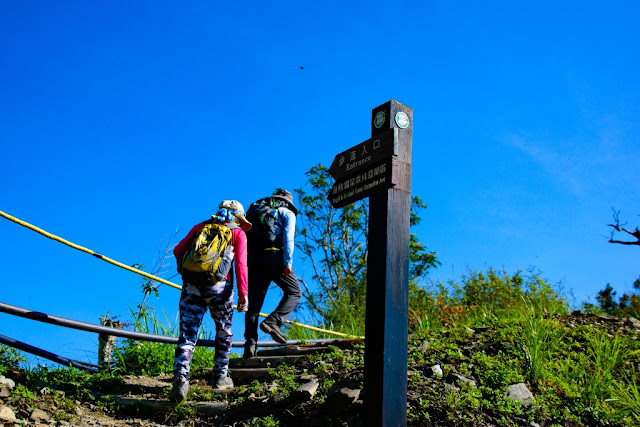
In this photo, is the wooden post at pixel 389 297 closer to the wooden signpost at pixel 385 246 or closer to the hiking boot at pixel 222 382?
the wooden signpost at pixel 385 246

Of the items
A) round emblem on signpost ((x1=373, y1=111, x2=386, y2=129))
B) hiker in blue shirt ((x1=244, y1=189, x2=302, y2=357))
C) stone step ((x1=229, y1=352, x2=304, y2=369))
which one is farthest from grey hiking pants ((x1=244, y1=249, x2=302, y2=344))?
round emblem on signpost ((x1=373, y1=111, x2=386, y2=129))

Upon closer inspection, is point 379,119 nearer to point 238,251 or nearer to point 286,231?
point 238,251

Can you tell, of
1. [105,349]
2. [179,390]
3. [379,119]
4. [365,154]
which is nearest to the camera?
[365,154]

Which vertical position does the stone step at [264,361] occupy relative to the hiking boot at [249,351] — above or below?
below

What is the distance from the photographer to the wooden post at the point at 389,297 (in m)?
4.10

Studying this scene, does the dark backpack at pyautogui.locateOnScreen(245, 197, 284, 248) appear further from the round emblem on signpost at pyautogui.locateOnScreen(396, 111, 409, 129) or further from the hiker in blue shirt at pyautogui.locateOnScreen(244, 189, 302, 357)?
the round emblem on signpost at pyautogui.locateOnScreen(396, 111, 409, 129)

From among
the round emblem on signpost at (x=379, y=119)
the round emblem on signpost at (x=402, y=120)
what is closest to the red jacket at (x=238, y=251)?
the round emblem on signpost at (x=379, y=119)

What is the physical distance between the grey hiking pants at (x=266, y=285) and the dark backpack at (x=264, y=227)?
0.10m

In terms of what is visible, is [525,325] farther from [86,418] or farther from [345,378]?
[86,418]

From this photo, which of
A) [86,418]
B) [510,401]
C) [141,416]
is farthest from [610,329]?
[86,418]

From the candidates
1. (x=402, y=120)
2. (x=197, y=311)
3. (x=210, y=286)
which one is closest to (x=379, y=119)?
(x=402, y=120)

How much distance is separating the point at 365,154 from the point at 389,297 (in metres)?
1.20

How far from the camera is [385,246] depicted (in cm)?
435

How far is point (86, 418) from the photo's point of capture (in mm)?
5574
